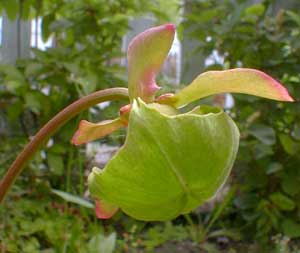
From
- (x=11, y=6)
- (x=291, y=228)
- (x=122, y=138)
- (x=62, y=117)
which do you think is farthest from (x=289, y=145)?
(x=62, y=117)

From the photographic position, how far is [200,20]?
173 cm

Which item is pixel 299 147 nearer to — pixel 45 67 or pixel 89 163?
pixel 89 163

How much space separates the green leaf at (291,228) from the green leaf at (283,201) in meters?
0.04

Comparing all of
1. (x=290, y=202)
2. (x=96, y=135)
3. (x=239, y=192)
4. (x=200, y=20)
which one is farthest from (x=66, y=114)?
(x=239, y=192)

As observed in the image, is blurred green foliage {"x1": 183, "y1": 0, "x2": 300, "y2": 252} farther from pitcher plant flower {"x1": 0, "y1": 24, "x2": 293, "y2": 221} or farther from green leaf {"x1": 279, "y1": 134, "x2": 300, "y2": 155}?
pitcher plant flower {"x1": 0, "y1": 24, "x2": 293, "y2": 221}

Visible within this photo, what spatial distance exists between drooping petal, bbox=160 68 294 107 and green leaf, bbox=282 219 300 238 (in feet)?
3.76

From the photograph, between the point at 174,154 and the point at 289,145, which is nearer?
the point at 174,154

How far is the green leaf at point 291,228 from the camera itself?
153 cm

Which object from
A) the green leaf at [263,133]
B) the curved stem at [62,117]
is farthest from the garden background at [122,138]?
the curved stem at [62,117]

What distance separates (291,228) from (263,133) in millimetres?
286

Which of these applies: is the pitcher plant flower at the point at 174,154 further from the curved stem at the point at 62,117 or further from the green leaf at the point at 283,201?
the green leaf at the point at 283,201

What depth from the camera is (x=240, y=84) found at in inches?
18.0

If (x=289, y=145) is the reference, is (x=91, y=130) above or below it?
above

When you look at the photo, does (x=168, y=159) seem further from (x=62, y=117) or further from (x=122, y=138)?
(x=122, y=138)
